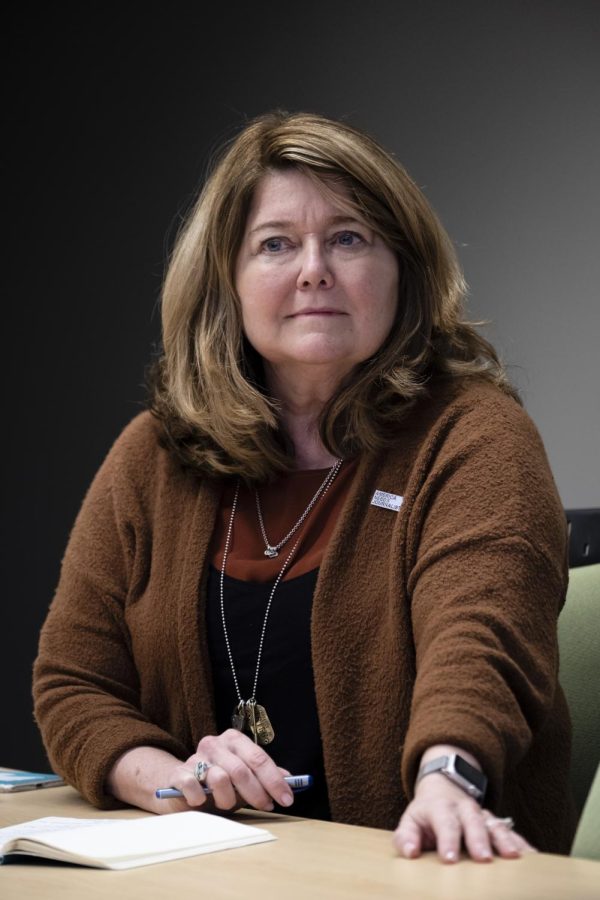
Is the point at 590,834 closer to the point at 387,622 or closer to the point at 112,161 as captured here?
the point at 387,622

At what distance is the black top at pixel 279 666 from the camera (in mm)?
1648

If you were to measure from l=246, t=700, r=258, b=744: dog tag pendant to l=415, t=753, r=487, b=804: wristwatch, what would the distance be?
1.63 feet

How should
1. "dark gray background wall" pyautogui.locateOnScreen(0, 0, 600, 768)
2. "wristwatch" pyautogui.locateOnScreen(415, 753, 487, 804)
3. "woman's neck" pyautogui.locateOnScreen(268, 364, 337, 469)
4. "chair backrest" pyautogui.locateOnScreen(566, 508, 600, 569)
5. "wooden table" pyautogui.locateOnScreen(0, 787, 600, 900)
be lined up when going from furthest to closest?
"dark gray background wall" pyautogui.locateOnScreen(0, 0, 600, 768), "chair backrest" pyautogui.locateOnScreen(566, 508, 600, 569), "woman's neck" pyautogui.locateOnScreen(268, 364, 337, 469), "wristwatch" pyautogui.locateOnScreen(415, 753, 487, 804), "wooden table" pyautogui.locateOnScreen(0, 787, 600, 900)

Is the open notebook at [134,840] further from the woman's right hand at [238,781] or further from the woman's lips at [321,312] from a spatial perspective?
the woman's lips at [321,312]

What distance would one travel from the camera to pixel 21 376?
11.2 feet

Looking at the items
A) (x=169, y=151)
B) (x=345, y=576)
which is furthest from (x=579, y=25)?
(x=345, y=576)

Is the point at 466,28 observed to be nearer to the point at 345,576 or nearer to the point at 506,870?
the point at 345,576

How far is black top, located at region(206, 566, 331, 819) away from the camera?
1.65 meters

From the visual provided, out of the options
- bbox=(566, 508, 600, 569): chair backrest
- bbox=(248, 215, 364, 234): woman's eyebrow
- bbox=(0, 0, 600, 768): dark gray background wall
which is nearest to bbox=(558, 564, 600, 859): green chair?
bbox=(566, 508, 600, 569): chair backrest

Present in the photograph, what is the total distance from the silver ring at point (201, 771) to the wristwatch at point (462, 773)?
0.31m

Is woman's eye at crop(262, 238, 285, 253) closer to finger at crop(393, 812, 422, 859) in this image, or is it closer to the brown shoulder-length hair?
the brown shoulder-length hair

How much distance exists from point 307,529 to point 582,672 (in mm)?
481

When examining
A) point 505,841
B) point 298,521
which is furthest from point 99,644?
point 505,841

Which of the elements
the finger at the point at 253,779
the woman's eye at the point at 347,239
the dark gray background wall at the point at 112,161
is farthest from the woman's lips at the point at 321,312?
the dark gray background wall at the point at 112,161
